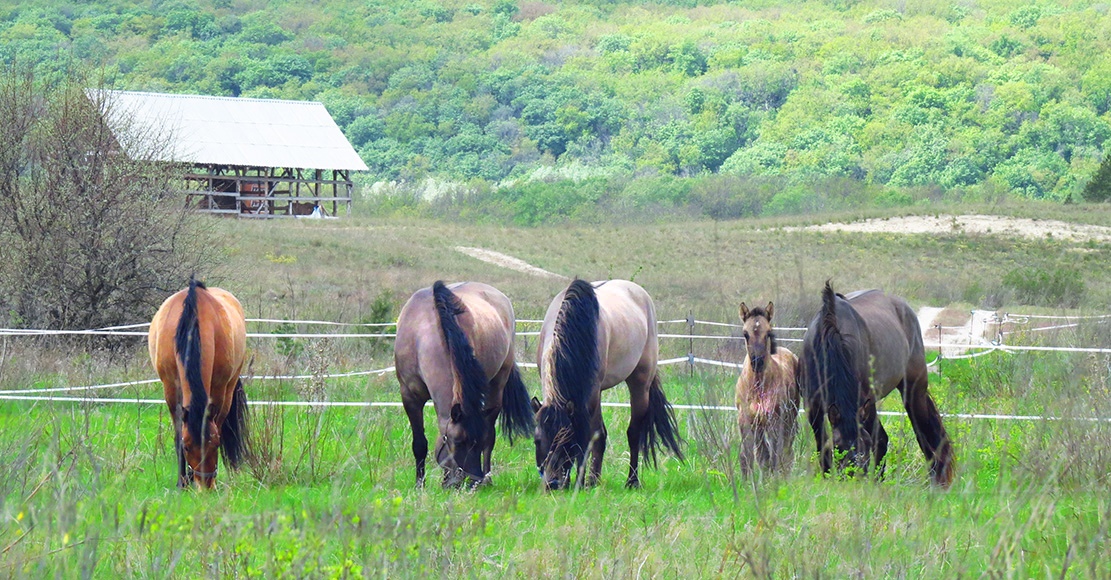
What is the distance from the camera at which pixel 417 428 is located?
305 inches

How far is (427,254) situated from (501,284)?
5.99 m

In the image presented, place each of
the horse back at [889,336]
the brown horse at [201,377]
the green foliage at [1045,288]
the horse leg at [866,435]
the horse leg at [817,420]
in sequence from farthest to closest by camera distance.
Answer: the green foliage at [1045,288] < the horse back at [889,336] < the horse leg at [817,420] < the brown horse at [201,377] < the horse leg at [866,435]

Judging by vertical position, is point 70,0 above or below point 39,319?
above

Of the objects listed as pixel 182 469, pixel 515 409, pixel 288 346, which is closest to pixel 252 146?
pixel 288 346

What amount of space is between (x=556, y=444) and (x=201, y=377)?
2.15 m

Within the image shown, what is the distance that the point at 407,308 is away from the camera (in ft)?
26.5

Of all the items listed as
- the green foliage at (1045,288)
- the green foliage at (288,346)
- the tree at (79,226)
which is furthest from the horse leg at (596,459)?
the green foliage at (1045,288)

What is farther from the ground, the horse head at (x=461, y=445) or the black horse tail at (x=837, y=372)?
the black horse tail at (x=837, y=372)

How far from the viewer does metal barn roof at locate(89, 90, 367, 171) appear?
1673 inches

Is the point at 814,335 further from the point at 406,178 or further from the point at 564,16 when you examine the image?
the point at 564,16

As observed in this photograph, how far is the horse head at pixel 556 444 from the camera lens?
7035 millimetres

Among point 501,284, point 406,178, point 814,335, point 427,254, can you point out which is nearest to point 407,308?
point 814,335

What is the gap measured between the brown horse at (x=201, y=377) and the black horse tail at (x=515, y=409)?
191cm

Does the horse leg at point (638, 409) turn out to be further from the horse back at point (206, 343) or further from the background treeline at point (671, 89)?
the background treeline at point (671, 89)
